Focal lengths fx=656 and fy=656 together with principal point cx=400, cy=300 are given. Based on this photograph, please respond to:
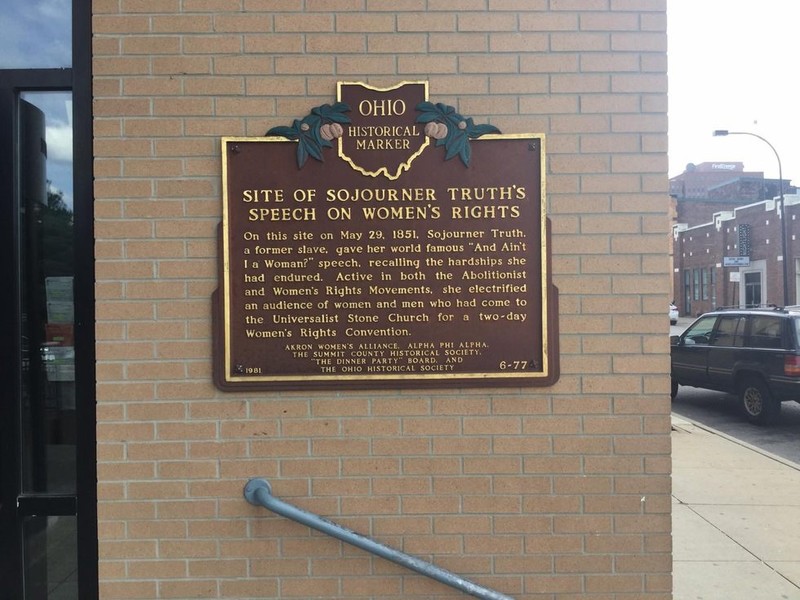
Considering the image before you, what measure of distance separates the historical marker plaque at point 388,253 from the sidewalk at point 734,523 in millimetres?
2512

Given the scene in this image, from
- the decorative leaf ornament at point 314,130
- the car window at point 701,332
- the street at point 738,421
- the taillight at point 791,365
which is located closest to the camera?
the decorative leaf ornament at point 314,130

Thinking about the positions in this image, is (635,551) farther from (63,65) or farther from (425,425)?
(63,65)

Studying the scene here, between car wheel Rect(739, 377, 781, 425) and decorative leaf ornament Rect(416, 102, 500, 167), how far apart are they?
864 cm

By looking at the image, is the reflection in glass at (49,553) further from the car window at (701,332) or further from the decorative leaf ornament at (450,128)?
the car window at (701,332)

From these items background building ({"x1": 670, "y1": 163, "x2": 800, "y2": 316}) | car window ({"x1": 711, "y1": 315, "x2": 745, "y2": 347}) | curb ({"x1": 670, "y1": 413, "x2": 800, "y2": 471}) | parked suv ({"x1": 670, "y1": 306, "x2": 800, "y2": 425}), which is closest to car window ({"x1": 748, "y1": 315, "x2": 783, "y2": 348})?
parked suv ({"x1": 670, "y1": 306, "x2": 800, "y2": 425})

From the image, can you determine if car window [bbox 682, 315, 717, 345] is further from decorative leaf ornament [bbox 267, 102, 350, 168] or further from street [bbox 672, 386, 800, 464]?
decorative leaf ornament [bbox 267, 102, 350, 168]

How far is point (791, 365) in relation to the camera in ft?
30.3

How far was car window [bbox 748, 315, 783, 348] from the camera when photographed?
31.3 feet

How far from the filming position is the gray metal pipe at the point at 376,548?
9.07 ft

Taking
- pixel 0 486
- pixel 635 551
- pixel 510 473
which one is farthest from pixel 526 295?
pixel 0 486

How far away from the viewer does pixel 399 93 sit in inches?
116

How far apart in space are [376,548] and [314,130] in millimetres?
1840

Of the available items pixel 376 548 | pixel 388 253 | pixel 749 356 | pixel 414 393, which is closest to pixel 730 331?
pixel 749 356

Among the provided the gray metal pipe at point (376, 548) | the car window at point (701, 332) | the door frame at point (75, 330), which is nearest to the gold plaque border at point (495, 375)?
the gray metal pipe at point (376, 548)
